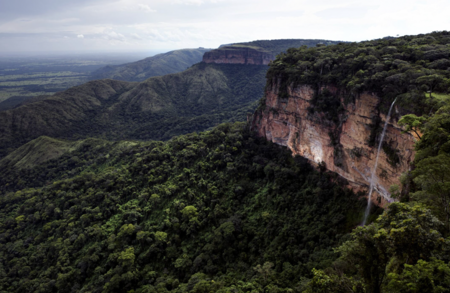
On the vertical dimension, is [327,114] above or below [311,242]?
above

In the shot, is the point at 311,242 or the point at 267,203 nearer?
the point at 311,242

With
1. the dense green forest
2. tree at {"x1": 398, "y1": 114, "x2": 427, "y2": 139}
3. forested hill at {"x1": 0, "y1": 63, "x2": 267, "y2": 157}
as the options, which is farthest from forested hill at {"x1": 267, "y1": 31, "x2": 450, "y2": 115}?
forested hill at {"x1": 0, "y1": 63, "x2": 267, "y2": 157}

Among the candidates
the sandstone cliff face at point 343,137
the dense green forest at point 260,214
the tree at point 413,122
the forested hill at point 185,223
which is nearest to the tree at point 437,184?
the dense green forest at point 260,214

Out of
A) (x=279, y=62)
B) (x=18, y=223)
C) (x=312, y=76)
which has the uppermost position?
(x=279, y=62)

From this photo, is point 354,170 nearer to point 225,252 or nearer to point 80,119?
point 225,252

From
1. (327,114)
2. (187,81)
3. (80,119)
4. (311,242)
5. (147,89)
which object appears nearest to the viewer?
(311,242)

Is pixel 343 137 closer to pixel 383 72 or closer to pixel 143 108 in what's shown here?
pixel 383 72

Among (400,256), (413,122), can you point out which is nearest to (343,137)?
(413,122)

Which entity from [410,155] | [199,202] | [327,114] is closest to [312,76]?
[327,114]
